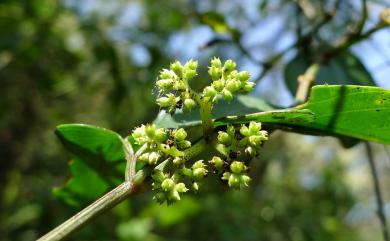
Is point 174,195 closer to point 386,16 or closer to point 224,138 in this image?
point 224,138

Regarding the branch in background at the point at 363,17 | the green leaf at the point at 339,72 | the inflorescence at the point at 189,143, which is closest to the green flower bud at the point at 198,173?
the inflorescence at the point at 189,143

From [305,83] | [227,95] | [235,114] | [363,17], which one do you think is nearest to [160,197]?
[227,95]

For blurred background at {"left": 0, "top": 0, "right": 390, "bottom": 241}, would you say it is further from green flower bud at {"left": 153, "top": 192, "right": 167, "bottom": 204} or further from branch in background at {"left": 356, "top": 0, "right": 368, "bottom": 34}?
green flower bud at {"left": 153, "top": 192, "right": 167, "bottom": 204}

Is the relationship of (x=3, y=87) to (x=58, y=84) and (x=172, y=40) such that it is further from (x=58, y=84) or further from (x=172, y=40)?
(x=172, y=40)

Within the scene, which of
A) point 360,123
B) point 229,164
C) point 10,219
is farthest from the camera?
point 10,219

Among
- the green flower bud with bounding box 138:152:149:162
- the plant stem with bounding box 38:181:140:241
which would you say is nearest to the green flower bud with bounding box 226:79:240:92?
the green flower bud with bounding box 138:152:149:162

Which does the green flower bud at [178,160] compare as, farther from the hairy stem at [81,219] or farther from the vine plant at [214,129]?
the hairy stem at [81,219]

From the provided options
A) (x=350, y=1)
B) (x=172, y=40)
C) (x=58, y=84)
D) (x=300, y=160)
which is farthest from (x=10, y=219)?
(x=300, y=160)
